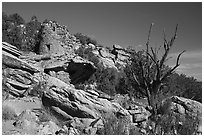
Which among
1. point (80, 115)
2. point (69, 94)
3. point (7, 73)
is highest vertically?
point (7, 73)

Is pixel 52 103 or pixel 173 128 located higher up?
pixel 52 103

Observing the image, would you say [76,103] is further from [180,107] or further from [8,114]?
[180,107]

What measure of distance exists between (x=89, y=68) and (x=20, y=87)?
5.32 meters

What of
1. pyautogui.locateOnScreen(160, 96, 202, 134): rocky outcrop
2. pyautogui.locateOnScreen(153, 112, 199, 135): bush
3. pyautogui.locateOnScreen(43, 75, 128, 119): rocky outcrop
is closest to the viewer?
pyautogui.locateOnScreen(153, 112, 199, 135): bush

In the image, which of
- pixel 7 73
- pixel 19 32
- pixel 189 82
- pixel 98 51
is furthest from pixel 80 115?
pixel 98 51

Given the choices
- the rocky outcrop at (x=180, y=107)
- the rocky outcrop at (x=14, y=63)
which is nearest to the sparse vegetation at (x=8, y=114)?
the rocky outcrop at (x=14, y=63)

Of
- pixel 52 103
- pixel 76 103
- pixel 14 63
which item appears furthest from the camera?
pixel 14 63

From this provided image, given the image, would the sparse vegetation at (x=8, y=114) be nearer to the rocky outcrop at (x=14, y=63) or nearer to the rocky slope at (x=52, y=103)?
the rocky slope at (x=52, y=103)

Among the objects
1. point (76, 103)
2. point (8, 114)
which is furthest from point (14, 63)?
point (76, 103)

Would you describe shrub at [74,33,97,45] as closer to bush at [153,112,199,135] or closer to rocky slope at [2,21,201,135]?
rocky slope at [2,21,201,135]

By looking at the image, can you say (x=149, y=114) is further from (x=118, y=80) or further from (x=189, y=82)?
(x=189, y=82)

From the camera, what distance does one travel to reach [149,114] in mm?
7590

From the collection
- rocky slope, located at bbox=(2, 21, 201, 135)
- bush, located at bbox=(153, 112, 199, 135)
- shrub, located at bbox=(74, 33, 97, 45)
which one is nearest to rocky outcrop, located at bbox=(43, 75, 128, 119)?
rocky slope, located at bbox=(2, 21, 201, 135)

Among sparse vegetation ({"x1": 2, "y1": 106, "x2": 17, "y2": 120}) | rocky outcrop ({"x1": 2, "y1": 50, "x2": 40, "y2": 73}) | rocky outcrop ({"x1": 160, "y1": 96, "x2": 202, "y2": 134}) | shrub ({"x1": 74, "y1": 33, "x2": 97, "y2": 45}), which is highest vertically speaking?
shrub ({"x1": 74, "y1": 33, "x2": 97, "y2": 45})
